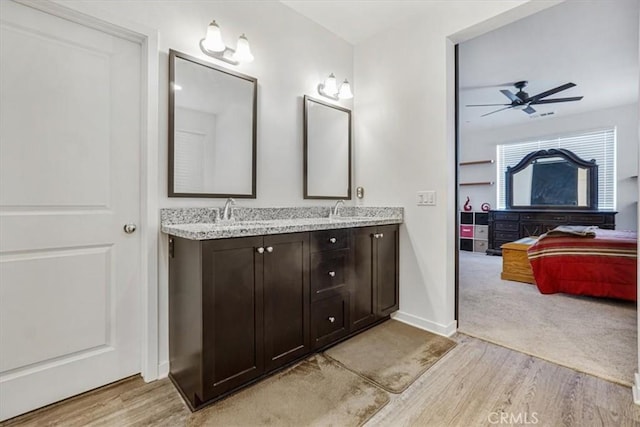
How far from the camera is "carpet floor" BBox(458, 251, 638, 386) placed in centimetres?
194

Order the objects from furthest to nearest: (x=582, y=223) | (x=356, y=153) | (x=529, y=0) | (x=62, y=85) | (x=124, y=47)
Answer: (x=582, y=223)
(x=356, y=153)
(x=529, y=0)
(x=124, y=47)
(x=62, y=85)

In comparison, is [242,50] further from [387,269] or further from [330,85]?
[387,269]

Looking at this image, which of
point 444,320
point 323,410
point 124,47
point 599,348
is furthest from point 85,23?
point 599,348

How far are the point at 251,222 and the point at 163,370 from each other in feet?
3.40

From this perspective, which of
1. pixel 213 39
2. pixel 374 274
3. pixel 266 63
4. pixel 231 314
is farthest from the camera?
pixel 374 274

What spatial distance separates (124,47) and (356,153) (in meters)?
1.96

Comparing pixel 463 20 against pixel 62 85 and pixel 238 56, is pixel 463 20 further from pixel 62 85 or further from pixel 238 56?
pixel 62 85

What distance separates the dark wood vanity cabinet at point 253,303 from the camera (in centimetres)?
145

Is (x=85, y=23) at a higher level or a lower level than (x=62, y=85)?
higher

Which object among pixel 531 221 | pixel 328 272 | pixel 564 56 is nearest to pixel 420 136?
pixel 328 272

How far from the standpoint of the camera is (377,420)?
141 centimetres

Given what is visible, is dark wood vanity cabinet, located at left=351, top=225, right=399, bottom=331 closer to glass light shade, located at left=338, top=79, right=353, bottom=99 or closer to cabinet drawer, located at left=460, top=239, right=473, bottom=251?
glass light shade, located at left=338, top=79, right=353, bottom=99

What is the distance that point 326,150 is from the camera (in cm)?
269

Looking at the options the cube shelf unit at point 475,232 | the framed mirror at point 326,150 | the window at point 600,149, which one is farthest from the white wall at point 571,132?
the framed mirror at point 326,150
